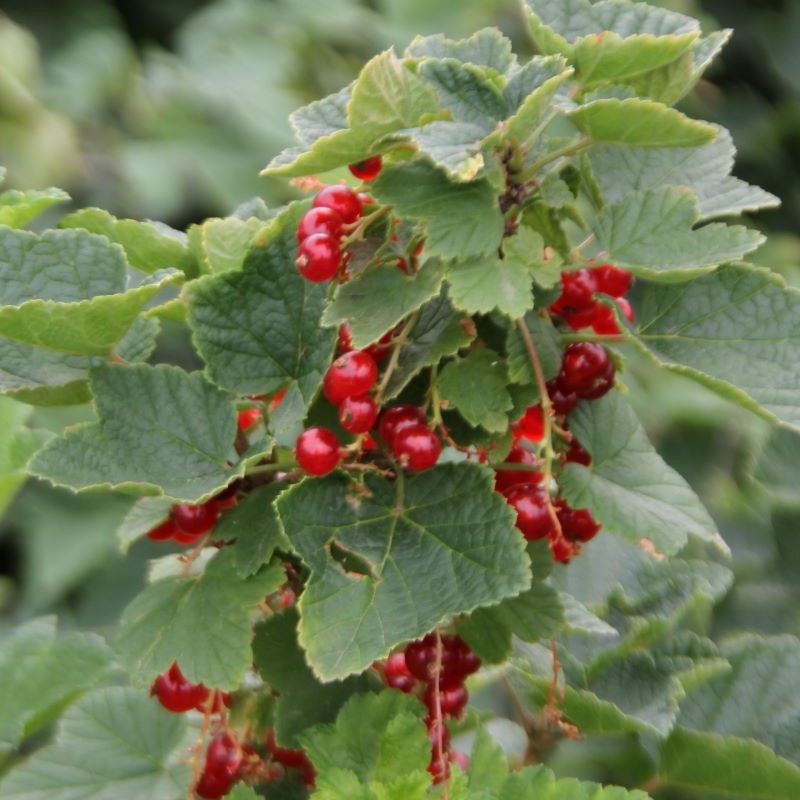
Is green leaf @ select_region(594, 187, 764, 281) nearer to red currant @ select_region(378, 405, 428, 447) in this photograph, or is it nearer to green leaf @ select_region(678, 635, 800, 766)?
red currant @ select_region(378, 405, 428, 447)

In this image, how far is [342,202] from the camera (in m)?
0.58

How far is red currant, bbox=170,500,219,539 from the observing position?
2.01 ft

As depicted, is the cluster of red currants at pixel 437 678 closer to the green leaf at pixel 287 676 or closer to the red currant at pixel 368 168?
the green leaf at pixel 287 676

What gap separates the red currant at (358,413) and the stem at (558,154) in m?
0.13

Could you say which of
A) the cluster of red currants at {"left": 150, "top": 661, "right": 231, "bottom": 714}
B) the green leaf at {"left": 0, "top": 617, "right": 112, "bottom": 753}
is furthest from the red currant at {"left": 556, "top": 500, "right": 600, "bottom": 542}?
the green leaf at {"left": 0, "top": 617, "right": 112, "bottom": 753}

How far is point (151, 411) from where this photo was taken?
23.6 inches

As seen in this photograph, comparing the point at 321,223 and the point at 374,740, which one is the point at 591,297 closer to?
the point at 321,223

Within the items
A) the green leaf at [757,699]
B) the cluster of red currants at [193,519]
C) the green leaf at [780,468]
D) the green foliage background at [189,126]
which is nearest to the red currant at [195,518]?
the cluster of red currants at [193,519]

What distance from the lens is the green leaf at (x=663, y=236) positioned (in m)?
0.57

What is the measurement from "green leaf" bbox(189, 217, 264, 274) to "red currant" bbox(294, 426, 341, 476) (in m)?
0.10

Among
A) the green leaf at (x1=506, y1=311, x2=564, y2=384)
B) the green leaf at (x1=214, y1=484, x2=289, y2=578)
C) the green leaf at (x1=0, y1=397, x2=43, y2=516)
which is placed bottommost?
the green leaf at (x1=0, y1=397, x2=43, y2=516)

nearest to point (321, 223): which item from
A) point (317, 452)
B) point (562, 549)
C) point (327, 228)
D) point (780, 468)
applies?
point (327, 228)

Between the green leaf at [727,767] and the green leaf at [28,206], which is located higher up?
the green leaf at [28,206]

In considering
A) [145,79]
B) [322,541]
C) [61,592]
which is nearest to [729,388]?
[322,541]
